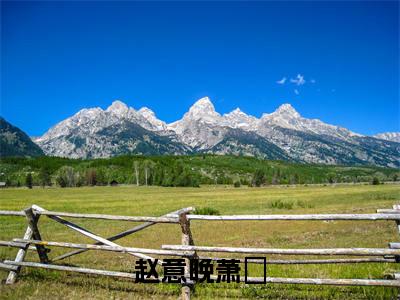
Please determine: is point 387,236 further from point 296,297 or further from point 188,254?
point 188,254

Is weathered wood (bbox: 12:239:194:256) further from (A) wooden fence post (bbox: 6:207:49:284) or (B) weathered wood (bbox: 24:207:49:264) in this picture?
(B) weathered wood (bbox: 24:207:49:264)

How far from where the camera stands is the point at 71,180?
165375mm

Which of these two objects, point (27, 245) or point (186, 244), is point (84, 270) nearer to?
point (27, 245)

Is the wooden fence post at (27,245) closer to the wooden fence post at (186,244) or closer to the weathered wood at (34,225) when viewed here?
the weathered wood at (34,225)

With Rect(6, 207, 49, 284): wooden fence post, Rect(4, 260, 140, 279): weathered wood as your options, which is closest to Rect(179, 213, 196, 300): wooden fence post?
Rect(4, 260, 140, 279): weathered wood

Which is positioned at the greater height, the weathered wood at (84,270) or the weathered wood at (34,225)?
the weathered wood at (34,225)

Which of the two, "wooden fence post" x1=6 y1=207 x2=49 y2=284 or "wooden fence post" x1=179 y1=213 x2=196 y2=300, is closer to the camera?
"wooden fence post" x1=179 y1=213 x2=196 y2=300

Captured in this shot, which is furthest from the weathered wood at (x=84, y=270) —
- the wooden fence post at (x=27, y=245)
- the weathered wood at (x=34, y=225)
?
the weathered wood at (x=34, y=225)

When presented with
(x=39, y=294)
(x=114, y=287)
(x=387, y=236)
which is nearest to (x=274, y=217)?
(x=114, y=287)

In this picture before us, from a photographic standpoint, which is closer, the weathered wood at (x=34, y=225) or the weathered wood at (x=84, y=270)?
the weathered wood at (x=84, y=270)

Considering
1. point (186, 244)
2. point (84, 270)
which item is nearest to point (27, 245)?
point (84, 270)

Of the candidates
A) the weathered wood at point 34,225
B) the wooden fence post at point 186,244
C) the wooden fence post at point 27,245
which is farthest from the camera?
the weathered wood at point 34,225

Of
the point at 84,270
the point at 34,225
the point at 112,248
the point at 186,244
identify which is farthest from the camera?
Result: the point at 34,225

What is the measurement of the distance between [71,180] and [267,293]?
168 m
